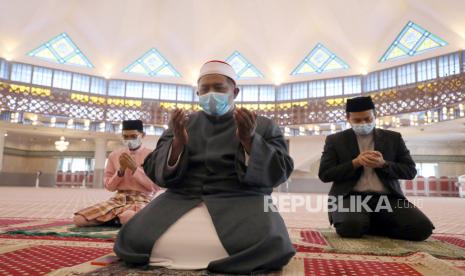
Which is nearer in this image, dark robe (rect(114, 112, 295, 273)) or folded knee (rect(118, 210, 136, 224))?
dark robe (rect(114, 112, 295, 273))

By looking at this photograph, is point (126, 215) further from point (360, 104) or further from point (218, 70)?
point (360, 104)

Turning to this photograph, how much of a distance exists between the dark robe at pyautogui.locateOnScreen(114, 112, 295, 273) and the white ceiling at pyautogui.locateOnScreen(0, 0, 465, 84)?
1673cm

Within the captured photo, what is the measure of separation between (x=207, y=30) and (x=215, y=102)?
18.9 m

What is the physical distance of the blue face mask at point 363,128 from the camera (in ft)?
10.2

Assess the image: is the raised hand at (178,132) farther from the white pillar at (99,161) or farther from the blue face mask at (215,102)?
the white pillar at (99,161)

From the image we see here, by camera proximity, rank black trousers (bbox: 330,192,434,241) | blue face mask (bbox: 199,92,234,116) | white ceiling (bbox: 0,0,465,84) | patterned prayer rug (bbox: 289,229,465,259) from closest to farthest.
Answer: blue face mask (bbox: 199,92,234,116)
patterned prayer rug (bbox: 289,229,465,259)
black trousers (bbox: 330,192,434,241)
white ceiling (bbox: 0,0,465,84)

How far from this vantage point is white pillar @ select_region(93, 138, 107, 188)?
59.7 ft

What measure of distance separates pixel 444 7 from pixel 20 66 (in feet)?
62.1

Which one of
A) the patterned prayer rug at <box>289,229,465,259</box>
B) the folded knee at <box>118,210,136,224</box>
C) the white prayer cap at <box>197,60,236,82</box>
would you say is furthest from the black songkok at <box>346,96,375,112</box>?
the folded knee at <box>118,210,136,224</box>

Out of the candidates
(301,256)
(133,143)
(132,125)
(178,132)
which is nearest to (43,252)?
(178,132)

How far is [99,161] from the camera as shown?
60.5ft

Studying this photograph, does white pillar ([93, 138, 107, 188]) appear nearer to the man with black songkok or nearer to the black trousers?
the man with black songkok

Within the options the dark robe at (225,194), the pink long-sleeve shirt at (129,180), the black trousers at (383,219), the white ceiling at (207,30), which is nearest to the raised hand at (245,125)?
the dark robe at (225,194)

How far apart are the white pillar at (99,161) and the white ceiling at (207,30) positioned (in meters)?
3.84
